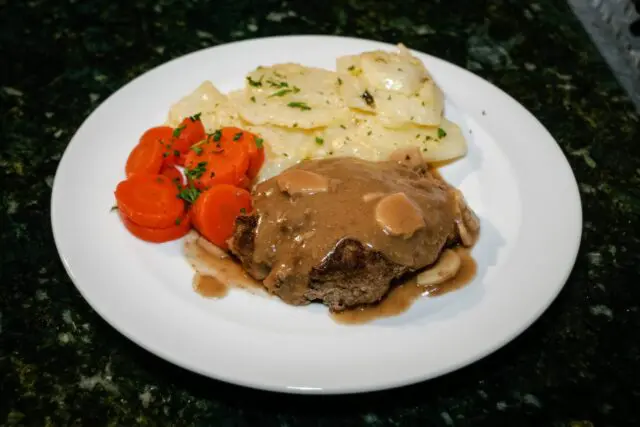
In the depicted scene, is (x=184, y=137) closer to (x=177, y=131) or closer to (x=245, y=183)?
(x=177, y=131)

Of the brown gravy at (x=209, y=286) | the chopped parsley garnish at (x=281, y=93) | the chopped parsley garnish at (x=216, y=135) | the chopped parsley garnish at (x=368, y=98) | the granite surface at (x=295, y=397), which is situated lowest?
the granite surface at (x=295, y=397)

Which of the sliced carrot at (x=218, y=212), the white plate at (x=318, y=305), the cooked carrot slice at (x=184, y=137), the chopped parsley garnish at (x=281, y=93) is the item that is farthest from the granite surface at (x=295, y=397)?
the chopped parsley garnish at (x=281, y=93)

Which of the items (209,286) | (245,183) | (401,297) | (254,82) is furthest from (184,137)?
(401,297)

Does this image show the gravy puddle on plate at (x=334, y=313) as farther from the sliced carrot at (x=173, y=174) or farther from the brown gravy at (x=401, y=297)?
the sliced carrot at (x=173, y=174)

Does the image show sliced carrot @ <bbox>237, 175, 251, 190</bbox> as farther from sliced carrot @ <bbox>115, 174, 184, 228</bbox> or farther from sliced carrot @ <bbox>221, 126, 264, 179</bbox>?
sliced carrot @ <bbox>115, 174, 184, 228</bbox>

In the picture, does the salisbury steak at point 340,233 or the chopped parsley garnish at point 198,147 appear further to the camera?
the chopped parsley garnish at point 198,147

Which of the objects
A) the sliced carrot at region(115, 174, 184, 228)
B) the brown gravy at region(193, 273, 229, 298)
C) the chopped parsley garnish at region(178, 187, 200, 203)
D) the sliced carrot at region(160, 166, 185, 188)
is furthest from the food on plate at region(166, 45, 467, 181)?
the brown gravy at region(193, 273, 229, 298)

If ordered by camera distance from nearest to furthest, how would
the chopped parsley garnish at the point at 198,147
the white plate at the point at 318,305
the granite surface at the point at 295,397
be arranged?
the white plate at the point at 318,305, the granite surface at the point at 295,397, the chopped parsley garnish at the point at 198,147
